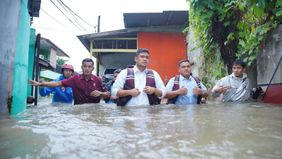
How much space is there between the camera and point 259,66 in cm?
543

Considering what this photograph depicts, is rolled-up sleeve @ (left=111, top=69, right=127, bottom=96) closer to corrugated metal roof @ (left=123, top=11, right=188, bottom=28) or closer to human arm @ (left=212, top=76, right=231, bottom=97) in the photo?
human arm @ (left=212, top=76, right=231, bottom=97)

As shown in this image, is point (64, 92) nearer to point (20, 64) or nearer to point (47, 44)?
point (20, 64)

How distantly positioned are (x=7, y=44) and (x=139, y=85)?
6.22 feet

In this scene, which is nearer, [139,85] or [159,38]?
[139,85]

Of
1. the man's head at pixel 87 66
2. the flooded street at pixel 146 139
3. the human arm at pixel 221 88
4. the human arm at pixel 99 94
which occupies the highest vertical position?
the man's head at pixel 87 66

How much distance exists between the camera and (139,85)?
4316mm

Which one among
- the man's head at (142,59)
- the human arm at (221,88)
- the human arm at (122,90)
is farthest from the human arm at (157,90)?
the human arm at (221,88)

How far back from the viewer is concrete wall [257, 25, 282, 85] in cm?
478

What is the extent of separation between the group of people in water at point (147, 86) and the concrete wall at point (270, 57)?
14.1 inches

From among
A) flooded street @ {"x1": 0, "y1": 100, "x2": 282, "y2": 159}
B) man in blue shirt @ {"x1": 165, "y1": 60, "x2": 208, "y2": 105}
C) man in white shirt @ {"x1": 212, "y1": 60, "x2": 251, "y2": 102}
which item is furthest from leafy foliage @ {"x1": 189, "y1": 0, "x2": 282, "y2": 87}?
flooded street @ {"x1": 0, "y1": 100, "x2": 282, "y2": 159}

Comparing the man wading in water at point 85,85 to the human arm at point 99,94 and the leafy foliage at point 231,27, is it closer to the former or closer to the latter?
the human arm at point 99,94

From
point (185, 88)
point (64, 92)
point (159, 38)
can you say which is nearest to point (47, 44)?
point (159, 38)

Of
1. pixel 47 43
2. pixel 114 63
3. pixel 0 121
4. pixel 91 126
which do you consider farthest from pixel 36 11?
pixel 47 43

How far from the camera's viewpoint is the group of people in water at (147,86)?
4285 millimetres
